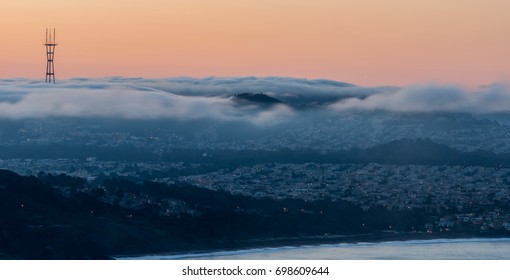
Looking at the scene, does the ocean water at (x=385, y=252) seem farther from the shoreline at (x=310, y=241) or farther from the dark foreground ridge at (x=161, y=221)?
the dark foreground ridge at (x=161, y=221)

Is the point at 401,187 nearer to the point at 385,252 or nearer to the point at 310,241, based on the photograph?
the point at 310,241

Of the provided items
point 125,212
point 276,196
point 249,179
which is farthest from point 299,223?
point 249,179

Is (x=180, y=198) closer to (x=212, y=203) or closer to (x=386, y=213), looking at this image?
(x=212, y=203)

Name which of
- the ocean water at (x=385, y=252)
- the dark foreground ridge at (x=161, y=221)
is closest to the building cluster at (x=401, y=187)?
the dark foreground ridge at (x=161, y=221)

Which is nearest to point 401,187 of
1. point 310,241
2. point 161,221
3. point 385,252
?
point 310,241

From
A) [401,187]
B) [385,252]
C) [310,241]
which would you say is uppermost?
[385,252]

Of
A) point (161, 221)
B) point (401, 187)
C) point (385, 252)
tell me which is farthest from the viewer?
point (401, 187)

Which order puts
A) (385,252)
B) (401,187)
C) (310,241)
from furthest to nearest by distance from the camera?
(401,187) < (310,241) < (385,252)

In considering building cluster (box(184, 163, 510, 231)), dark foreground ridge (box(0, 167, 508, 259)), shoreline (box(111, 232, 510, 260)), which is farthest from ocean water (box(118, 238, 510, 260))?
building cluster (box(184, 163, 510, 231))
